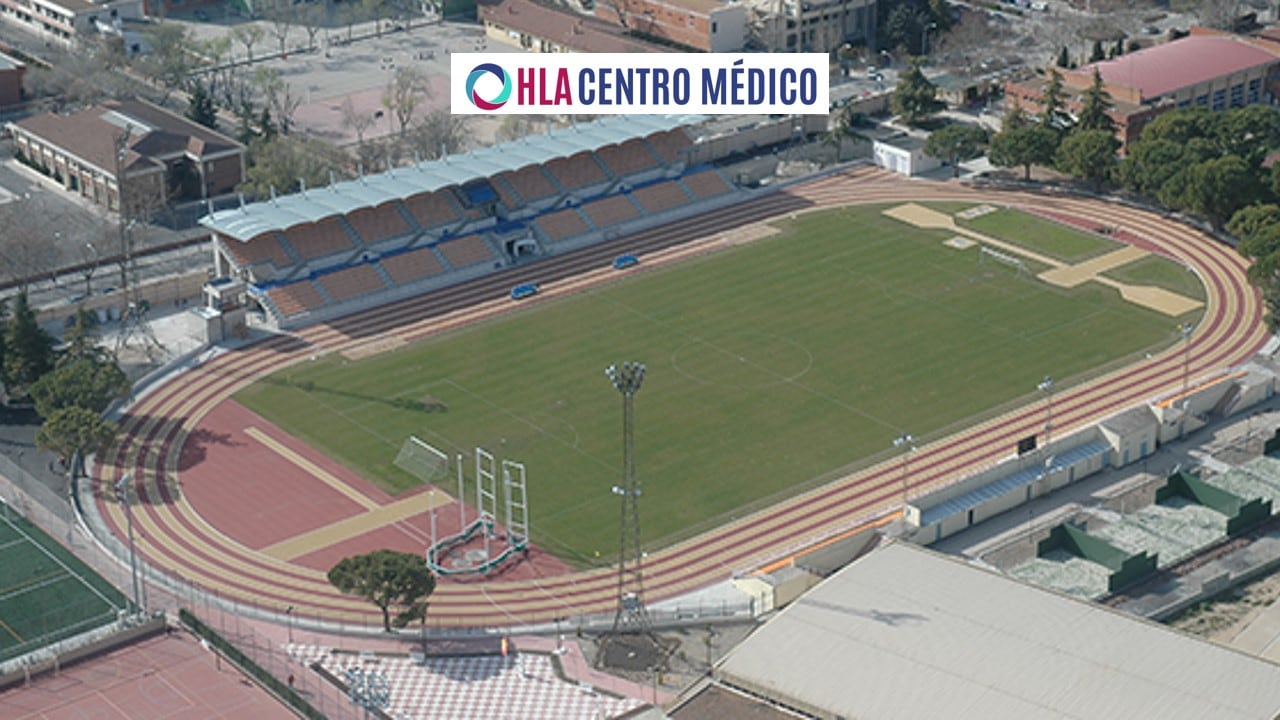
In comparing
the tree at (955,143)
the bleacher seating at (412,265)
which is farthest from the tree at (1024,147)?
the bleacher seating at (412,265)

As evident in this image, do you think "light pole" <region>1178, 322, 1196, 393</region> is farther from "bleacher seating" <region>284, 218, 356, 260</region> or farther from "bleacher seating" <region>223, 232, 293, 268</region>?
"bleacher seating" <region>223, 232, 293, 268</region>

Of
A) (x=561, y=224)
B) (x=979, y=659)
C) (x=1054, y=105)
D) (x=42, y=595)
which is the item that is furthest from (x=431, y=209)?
(x=979, y=659)

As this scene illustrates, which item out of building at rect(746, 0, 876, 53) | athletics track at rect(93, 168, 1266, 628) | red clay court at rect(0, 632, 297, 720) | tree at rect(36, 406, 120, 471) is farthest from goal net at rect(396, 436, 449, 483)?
building at rect(746, 0, 876, 53)

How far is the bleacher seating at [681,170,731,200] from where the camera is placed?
376ft

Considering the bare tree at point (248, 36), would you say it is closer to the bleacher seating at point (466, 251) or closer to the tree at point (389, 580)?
the bleacher seating at point (466, 251)

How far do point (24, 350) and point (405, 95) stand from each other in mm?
45704

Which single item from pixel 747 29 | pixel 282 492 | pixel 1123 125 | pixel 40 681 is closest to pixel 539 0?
pixel 747 29

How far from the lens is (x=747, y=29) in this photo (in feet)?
464

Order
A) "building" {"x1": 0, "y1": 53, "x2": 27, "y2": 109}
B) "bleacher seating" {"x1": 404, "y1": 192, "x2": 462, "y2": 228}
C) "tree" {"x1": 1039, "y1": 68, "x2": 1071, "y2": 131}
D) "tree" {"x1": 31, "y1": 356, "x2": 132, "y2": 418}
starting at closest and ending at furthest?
"tree" {"x1": 31, "y1": 356, "x2": 132, "y2": 418} → "bleacher seating" {"x1": 404, "y1": 192, "x2": 462, "y2": 228} → "tree" {"x1": 1039, "y1": 68, "x2": 1071, "y2": 131} → "building" {"x1": 0, "y1": 53, "x2": 27, "y2": 109}

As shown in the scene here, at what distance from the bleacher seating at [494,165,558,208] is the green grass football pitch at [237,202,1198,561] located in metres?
8.72

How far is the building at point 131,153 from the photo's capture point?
115 metres

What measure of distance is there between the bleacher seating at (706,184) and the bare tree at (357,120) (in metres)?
23.4

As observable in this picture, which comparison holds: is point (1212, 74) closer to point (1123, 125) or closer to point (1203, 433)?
point (1123, 125)

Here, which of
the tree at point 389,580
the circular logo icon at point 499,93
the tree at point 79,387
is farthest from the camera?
the circular logo icon at point 499,93
